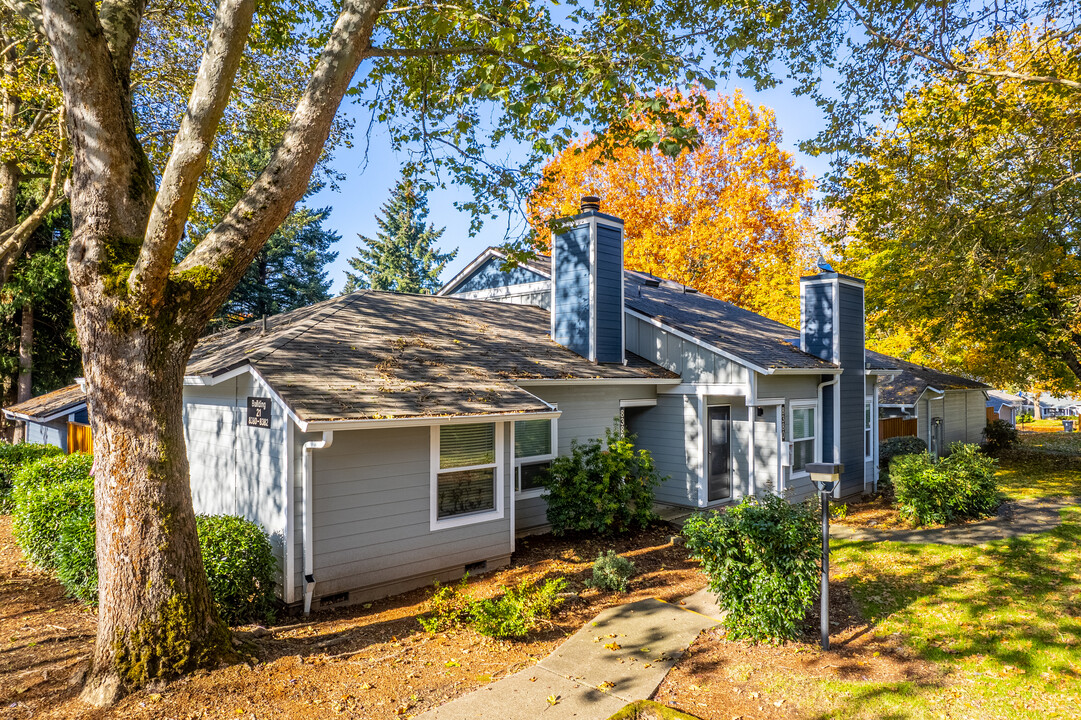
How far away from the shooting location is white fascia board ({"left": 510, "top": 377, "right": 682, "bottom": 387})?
31.4 feet

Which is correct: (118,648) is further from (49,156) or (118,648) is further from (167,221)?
(49,156)

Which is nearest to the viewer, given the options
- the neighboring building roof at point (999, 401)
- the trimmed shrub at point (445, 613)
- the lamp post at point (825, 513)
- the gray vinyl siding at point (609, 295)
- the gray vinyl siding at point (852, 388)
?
Result: the lamp post at point (825, 513)

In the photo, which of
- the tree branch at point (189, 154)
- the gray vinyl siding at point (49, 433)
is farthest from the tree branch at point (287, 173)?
the gray vinyl siding at point (49, 433)

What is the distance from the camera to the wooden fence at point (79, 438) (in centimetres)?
1411

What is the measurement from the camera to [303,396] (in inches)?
260

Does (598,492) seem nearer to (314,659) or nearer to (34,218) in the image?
(314,659)

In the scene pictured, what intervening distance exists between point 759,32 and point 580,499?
752 centimetres

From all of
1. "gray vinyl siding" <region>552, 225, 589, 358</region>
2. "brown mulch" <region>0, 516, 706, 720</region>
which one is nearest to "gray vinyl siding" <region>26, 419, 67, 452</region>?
"brown mulch" <region>0, 516, 706, 720</region>

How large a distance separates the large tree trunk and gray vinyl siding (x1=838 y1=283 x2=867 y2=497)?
43.6 feet

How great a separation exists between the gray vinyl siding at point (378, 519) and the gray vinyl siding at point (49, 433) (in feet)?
43.1

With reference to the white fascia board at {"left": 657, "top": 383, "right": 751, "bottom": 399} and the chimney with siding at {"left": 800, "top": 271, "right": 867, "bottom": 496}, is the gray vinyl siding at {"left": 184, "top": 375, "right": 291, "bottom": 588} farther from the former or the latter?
the chimney with siding at {"left": 800, "top": 271, "right": 867, "bottom": 496}

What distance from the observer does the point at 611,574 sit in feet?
24.0

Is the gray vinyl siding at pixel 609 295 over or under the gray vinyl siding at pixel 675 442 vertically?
over

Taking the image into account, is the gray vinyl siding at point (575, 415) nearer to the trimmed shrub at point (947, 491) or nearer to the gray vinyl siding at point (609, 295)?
the gray vinyl siding at point (609, 295)
